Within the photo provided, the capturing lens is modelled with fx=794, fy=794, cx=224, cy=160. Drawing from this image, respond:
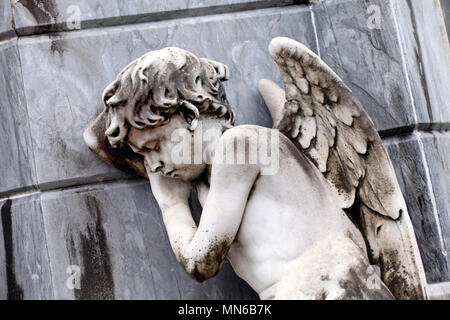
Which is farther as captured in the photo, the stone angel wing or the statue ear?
the statue ear

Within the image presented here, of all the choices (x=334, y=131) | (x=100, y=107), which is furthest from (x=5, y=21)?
(x=334, y=131)

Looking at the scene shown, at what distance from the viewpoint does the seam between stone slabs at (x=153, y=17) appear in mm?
3949

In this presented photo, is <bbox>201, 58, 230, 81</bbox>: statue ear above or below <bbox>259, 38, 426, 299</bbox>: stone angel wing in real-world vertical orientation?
above

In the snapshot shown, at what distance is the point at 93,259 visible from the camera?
149 inches

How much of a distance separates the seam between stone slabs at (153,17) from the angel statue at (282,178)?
1.83 ft

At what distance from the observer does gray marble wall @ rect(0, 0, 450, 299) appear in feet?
12.5

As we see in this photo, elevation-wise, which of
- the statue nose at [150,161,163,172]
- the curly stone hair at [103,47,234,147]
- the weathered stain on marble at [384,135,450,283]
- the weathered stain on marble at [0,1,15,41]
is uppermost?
the weathered stain on marble at [0,1,15,41]

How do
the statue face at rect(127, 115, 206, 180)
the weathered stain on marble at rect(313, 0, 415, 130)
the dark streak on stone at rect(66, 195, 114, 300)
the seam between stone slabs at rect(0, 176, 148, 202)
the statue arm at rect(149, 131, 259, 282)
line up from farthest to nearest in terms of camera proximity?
the weathered stain on marble at rect(313, 0, 415, 130) < the seam between stone slabs at rect(0, 176, 148, 202) < the dark streak on stone at rect(66, 195, 114, 300) < the statue face at rect(127, 115, 206, 180) < the statue arm at rect(149, 131, 259, 282)

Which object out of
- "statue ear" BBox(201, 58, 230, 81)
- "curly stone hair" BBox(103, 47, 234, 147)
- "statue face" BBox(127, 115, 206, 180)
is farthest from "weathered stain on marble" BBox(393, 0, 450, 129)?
"statue face" BBox(127, 115, 206, 180)

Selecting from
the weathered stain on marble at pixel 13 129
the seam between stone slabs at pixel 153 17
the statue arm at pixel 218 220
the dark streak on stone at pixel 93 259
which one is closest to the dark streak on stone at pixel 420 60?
the seam between stone slabs at pixel 153 17

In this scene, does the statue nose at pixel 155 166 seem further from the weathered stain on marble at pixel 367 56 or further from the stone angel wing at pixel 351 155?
the weathered stain on marble at pixel 367 56

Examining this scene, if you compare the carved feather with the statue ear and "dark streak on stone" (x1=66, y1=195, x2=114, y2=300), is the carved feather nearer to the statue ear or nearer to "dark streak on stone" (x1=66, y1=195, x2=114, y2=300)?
the statue ear

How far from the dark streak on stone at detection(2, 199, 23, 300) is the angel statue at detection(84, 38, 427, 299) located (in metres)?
0.76
